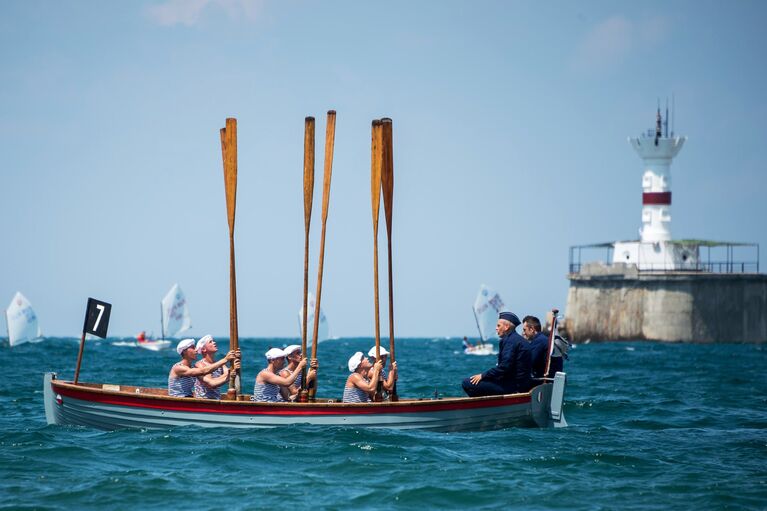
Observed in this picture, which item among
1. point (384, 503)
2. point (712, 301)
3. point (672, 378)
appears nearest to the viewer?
point (384, 503)

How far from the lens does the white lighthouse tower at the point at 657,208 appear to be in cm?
9319

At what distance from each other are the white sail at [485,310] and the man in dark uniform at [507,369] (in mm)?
62386

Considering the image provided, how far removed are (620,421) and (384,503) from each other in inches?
475

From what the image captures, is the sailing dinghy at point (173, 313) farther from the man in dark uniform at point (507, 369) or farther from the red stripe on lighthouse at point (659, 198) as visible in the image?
the man in dark uniform at point (507, 369)

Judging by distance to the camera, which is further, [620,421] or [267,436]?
[620,421]

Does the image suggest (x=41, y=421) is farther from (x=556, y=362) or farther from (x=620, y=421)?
(x=620, y=421)

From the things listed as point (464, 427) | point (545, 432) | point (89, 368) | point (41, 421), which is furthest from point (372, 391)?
point (89, 368)

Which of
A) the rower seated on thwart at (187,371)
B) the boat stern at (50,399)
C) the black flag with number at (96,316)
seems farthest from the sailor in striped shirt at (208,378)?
the boat stern at (50,399)

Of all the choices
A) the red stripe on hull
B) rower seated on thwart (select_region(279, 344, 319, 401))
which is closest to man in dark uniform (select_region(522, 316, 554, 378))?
the red stripe on hull

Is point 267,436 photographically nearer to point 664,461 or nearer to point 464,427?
point 464,427

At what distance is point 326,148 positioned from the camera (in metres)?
23.3

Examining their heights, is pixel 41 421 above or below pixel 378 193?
below

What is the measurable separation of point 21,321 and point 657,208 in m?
53.1

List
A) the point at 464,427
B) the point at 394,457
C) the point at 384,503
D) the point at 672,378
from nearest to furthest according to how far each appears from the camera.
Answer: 1. the point at 384,503
2. the point at 394,457
3. the point at 464,427
4. the point at 672,378
